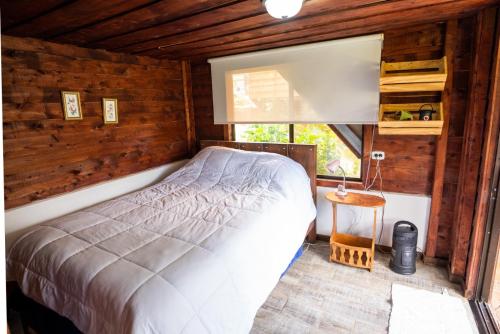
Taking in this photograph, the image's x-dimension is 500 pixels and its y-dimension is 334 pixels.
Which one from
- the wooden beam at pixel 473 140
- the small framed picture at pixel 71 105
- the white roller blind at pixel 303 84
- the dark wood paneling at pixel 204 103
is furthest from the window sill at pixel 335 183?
the small framed picture at pixel 71 105

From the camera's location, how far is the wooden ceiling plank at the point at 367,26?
200 centimetres

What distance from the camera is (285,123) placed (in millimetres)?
3197

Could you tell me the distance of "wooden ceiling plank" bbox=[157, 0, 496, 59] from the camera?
2.00m

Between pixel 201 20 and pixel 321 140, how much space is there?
5.72 ft

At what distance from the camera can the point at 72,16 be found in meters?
1.87

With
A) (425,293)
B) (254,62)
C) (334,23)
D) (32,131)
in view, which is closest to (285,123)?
(254,62)

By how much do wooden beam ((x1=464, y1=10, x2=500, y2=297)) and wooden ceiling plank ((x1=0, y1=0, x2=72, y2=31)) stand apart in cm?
267

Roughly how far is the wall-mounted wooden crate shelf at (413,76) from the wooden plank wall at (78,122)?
2.35 m

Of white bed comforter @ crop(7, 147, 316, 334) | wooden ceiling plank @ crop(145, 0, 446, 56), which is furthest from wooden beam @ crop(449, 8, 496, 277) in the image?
white bed comforter @ crop(7, 147, 316, 334)

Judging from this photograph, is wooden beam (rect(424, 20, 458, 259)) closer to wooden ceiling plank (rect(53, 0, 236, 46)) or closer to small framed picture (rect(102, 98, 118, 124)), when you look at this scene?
wooden ceiling plank (rect(53, 0, 236, 46))

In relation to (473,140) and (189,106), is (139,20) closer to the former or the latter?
(189,106)

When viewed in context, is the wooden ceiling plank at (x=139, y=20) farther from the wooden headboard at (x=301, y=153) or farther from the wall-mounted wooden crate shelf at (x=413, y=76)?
the wooden headboard at (x=301, y=153)

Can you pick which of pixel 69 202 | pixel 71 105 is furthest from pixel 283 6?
pixel 69 202

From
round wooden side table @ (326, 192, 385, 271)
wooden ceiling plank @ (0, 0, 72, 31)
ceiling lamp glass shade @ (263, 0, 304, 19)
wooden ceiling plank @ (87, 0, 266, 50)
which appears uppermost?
wooden ceiling plank @ (87, 0, 266, 50)
